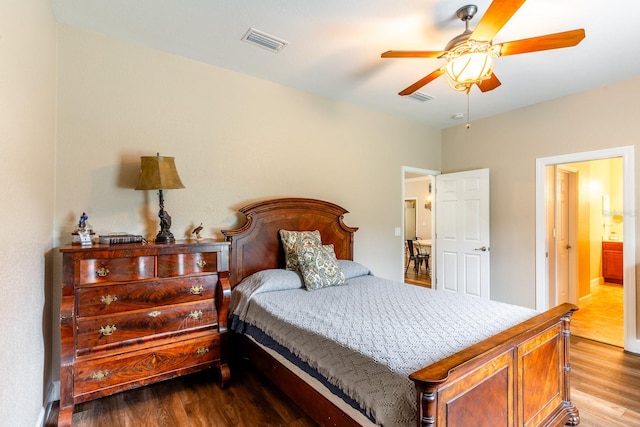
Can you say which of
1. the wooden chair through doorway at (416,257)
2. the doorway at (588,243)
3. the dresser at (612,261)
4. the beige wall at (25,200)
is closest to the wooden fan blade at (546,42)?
the beige wall at (25,200)

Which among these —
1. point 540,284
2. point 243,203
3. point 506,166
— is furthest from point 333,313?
point 506,166

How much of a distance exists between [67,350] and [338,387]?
165 centimetres

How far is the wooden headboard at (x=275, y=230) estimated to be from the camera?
295 centimetres

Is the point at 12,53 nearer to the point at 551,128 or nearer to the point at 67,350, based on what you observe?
the point at 67,350

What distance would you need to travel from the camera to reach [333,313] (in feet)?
6.73

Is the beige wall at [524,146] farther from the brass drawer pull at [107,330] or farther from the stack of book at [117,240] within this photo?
the brass drawer pull at [107,330]

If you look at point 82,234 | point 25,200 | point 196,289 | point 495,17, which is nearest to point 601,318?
point 495,17

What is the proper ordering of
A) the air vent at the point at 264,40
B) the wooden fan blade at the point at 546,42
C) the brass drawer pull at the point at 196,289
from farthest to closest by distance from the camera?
the air vent at the point at 264,40
the brass drawer pull at the point at 196,289
the wooden fan blade at the point at 546,42

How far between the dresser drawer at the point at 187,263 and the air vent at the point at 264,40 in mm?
1722

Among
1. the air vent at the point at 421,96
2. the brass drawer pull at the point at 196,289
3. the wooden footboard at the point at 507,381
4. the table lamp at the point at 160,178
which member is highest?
the air vent at the point at 421,96

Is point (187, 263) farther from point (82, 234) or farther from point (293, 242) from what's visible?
Result: point (293, 242)

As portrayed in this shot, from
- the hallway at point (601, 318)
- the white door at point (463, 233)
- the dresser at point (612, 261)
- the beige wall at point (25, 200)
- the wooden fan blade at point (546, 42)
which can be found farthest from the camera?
the dresser at point (612, 261)

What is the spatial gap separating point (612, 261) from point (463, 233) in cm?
397

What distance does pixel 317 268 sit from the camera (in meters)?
2.80
